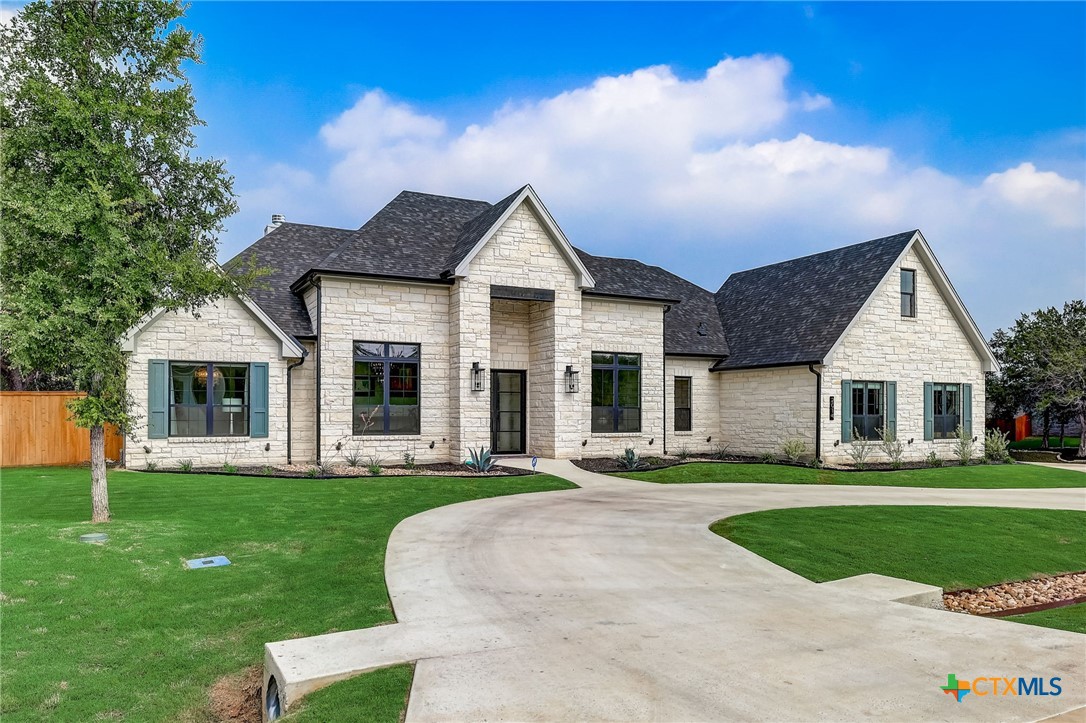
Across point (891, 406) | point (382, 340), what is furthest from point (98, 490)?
point (891, 406)

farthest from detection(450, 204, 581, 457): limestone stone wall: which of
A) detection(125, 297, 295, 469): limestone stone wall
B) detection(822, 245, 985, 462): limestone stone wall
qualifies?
detection(822, 245, 985, 462): limestone stone wall

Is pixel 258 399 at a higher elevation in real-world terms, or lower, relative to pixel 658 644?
higher

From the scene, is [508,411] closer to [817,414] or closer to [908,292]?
[817,414]

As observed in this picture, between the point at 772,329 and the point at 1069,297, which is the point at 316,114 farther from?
the point at 1069,297

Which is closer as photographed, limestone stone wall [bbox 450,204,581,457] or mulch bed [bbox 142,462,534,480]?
mulch bed [bbox 142,462,534,480]

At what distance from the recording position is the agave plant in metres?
16.9

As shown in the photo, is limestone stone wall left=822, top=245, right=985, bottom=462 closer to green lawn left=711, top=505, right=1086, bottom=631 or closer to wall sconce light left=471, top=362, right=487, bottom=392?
green lawn left=711, top=505, right=1086, bottom=631

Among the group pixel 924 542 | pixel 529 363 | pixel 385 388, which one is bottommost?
pixel 924 542

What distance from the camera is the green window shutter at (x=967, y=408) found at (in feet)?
76.6

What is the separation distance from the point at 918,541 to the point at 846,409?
1173 cm

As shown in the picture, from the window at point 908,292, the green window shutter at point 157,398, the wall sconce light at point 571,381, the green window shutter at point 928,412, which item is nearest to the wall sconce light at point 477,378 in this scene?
the wall sconce light at point 571,381

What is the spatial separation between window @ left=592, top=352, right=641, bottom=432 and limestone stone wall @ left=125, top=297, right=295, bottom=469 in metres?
8.91

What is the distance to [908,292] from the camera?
2238 centimetres

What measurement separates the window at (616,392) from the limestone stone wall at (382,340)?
4793 millimetres
